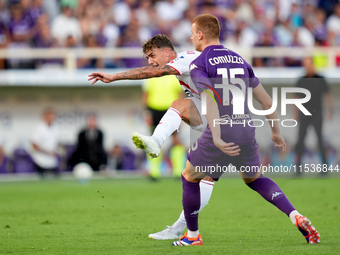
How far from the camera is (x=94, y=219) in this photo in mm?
9453

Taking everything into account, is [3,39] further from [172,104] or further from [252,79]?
[252,79]

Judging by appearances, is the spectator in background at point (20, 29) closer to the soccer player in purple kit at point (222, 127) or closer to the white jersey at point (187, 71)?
the white jersey at point (187, 71)

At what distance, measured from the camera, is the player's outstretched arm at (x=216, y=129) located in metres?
6.29

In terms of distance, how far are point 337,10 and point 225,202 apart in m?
10.8

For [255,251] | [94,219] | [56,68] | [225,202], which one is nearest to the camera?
[255,251]

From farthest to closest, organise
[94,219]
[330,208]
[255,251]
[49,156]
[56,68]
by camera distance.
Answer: [56,68] < [49,156] < [330,208] < [94,219] < [255,251]

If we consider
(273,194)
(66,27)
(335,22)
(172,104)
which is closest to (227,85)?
(172,104)

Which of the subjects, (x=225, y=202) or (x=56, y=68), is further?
(x=56, y=68)

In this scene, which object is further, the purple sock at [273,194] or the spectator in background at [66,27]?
the spectator in background at [66,27]

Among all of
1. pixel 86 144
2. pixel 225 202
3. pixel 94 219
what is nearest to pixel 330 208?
pixel 225 202

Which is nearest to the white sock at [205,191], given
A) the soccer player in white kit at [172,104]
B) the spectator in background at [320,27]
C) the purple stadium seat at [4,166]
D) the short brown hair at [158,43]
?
the soccer player in white kit at [172,104]

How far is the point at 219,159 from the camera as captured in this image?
21.7ft

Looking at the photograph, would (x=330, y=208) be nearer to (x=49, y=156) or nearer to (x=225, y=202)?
(x=225, y=202)

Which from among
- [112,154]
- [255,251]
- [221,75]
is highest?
[221,75]
